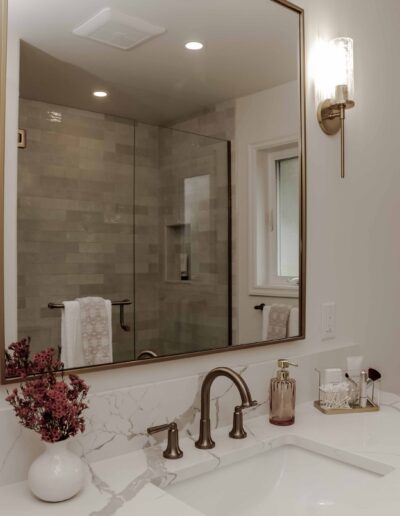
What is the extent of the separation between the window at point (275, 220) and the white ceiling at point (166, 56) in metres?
0.22

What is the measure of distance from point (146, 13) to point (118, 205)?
0.49 metres

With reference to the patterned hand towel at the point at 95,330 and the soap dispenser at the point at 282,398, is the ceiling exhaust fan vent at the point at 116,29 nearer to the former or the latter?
the patterned hand towel at the point at 95,330

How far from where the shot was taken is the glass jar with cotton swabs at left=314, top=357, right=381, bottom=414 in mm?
1624

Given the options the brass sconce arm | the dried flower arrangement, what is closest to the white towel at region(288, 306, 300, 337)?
the brass sconce arm

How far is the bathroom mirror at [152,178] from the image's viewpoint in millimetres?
1124

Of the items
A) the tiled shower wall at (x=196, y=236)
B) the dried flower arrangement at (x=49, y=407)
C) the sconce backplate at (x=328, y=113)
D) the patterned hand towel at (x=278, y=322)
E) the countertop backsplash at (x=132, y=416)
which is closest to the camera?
the dried flower arrangement at (x=49, y=407)

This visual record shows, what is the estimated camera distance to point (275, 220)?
1.61 metres

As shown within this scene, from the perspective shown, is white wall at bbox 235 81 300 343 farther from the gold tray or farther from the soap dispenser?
the gold tray

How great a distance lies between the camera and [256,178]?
154 centimetres

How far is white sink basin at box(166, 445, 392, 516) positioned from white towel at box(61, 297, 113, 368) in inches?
13.3

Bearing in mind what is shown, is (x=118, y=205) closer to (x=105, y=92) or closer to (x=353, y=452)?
(x=105, y=92)

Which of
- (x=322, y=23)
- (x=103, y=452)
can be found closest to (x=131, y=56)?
(x=322, y=23)

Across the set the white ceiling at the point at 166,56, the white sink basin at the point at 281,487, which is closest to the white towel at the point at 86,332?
the white sink basin at the point at 281,487

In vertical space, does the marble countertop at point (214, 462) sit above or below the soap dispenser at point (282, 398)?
below
